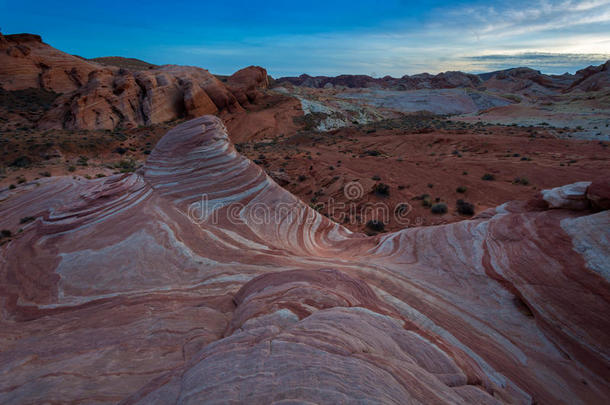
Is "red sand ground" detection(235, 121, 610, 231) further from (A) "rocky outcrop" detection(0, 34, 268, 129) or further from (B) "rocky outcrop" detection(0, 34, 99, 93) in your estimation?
(B) "rocky outcrop" detection(0, 34, 99, 93)

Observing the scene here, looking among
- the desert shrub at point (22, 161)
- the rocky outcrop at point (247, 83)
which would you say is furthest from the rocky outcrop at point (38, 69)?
the desert shrub at point (22, 161)

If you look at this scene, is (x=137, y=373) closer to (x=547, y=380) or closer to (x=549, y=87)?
(x=547, y=380)

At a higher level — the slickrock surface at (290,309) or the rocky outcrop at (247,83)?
the rocky outcrop at (247,83)

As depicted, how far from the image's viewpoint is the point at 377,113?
49.2 meters

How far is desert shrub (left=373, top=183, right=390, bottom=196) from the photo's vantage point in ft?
43.9

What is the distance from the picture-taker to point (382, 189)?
13516mm

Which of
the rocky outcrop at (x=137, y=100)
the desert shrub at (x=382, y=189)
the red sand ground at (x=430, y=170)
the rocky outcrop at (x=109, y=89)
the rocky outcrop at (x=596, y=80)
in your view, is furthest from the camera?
the rocky outcrop at (x=596, y=80)

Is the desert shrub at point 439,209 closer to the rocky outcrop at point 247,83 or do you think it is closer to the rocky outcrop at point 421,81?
the rocky outcrop at point 247,83

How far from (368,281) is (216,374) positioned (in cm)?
281

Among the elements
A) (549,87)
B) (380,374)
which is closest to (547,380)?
(380,374)

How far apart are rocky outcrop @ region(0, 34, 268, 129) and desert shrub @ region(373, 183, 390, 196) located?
2882 centimetres

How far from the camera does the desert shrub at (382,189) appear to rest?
13.4 meters

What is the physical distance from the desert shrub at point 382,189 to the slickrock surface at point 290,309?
23.4 feet

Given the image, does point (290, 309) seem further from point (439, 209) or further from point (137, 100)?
point (137, 100)
